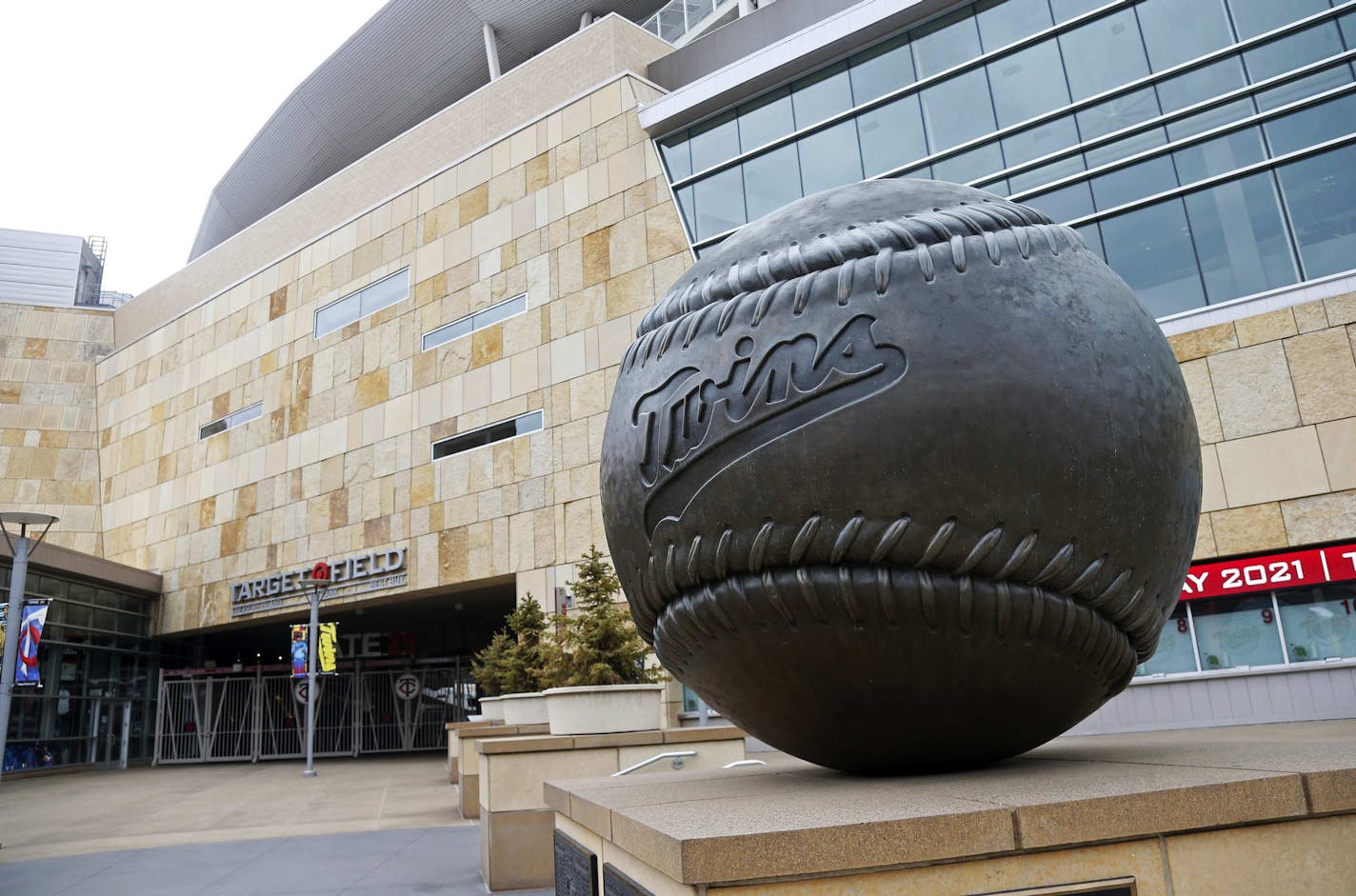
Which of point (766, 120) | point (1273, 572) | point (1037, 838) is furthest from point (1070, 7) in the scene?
point (1037, 838)

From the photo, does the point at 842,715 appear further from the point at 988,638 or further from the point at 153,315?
the point at 153,315

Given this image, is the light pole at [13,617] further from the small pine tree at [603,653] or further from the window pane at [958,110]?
the window pane at [958,110]

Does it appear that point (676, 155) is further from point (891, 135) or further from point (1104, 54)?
point (1104, 54)

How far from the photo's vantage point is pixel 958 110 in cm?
1811

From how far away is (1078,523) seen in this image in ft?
9.78

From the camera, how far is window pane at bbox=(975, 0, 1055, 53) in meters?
17.5

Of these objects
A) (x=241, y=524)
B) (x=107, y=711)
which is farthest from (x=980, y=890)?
(x=107, y=711)

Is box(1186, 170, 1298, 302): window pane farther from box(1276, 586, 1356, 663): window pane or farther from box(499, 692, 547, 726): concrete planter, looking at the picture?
box(499, 692, 547, 726): concrete planter

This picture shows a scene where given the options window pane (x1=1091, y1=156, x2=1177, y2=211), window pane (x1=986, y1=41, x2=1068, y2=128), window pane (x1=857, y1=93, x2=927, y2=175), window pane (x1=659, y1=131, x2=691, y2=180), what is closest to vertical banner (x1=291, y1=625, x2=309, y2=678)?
window pane (x1=659, y1=131, x2=691, y2=180)

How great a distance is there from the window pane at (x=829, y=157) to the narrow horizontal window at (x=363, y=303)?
11.7 metres

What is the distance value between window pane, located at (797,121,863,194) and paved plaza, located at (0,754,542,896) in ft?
44.6

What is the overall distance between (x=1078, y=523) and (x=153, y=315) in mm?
38387

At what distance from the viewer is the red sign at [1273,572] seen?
13578 millimetres

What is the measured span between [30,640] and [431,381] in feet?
35.8
